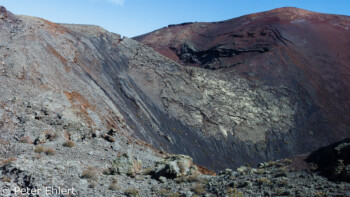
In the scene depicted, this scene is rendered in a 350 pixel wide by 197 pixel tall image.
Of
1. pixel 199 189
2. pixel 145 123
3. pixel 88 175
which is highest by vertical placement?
pixel 145 123

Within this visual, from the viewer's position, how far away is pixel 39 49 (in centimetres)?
1884

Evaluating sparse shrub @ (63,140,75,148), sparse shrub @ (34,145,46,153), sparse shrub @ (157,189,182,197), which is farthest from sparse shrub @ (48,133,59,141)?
sparse shrub @ (157,189,182,197)

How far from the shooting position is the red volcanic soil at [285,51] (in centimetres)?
3234

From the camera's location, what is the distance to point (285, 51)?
1443 inches

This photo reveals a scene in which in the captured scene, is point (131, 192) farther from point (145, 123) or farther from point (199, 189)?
point (145, 123)

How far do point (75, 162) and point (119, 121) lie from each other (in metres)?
7.73

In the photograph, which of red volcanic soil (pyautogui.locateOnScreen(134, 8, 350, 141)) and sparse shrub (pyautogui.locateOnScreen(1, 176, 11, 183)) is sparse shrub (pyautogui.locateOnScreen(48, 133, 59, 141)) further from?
red volcanic soil (pyautogui.locateOnScreen(134, 8, 350, 141))

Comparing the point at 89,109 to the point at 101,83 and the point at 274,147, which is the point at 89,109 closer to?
the point at 101,83

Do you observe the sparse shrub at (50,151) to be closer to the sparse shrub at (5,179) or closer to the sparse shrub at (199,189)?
the sparse shrub at (5,179)

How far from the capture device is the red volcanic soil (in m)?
32.3

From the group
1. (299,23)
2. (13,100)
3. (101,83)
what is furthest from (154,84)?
(299,23)

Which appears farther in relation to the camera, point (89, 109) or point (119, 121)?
point (119, 121)

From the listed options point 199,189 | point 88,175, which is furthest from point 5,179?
point 199,189

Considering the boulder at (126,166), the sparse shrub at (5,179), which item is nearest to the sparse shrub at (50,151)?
the boulder at (126,166)
